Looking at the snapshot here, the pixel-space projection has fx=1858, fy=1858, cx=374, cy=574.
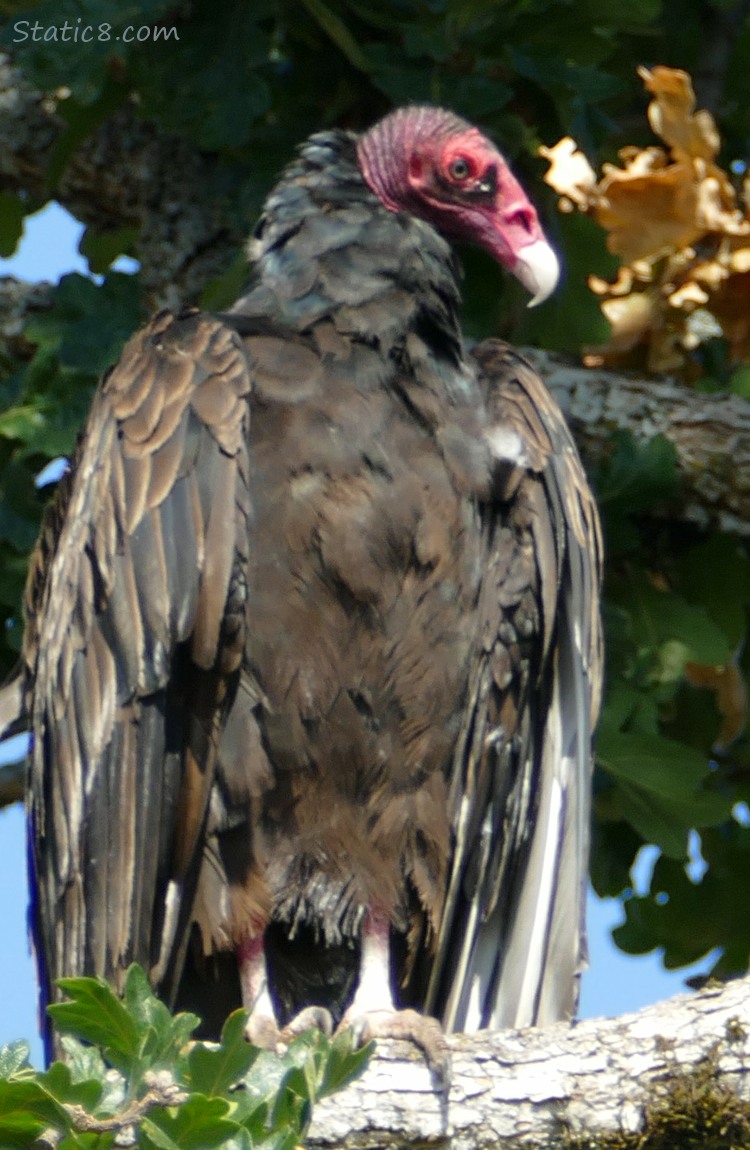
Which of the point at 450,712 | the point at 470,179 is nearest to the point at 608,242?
the point at 470,179

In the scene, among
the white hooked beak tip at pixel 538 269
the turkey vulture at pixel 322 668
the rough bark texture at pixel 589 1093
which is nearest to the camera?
the rough bark texture at pixel 589 1093

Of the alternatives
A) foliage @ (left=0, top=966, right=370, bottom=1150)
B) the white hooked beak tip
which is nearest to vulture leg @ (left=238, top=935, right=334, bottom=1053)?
foliage @ (left=0, top=966, right=370, bottom=1150)

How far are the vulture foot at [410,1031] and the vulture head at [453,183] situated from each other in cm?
164

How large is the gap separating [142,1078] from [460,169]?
7.99 feet

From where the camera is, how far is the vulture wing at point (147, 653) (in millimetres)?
3475

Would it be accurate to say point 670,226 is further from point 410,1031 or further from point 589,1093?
point 589,1093

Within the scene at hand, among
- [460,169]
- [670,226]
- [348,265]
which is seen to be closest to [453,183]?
[460,169]

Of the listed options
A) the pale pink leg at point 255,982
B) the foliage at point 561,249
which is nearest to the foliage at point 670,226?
the foliage at point 561,249

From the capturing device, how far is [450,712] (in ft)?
12.0

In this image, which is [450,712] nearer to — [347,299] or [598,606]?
[598,606]

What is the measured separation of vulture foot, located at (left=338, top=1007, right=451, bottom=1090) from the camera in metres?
2.97

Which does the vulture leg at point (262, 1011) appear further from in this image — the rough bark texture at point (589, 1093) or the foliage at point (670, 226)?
the foliage at point (670, 226)

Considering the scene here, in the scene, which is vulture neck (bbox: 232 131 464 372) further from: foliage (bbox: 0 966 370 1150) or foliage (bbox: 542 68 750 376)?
foliage (bbox: 0 966 370 1150)

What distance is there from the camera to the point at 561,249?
15.4 feet
